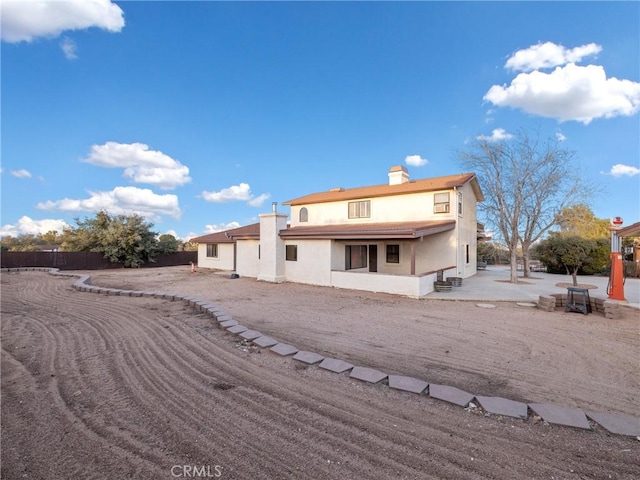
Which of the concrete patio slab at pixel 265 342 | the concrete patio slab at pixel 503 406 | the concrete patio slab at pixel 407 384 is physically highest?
the concrete patio slab at pixel 265 342

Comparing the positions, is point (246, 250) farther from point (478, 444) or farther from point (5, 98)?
point (478, 444)

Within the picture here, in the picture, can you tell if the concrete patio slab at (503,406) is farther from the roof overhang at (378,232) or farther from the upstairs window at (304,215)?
the upstairs window at (304,215)

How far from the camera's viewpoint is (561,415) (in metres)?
2.87

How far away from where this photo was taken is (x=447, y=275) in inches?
541

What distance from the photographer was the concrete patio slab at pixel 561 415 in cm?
275

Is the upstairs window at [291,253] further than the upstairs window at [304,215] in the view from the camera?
No

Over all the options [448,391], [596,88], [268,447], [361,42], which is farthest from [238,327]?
[596,88]

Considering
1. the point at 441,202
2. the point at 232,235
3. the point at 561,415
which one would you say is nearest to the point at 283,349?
the point at 561,415

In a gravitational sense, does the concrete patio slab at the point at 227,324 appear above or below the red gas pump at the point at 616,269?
below

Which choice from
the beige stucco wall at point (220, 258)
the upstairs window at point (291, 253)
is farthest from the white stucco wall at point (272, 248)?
the beige stucco wall at point (220, 258)

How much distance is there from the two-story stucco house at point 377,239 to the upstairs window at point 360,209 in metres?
0.06

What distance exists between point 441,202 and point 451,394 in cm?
1291

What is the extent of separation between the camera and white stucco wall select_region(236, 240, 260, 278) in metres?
17.0

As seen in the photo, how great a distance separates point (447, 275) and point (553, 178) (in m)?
7.44
